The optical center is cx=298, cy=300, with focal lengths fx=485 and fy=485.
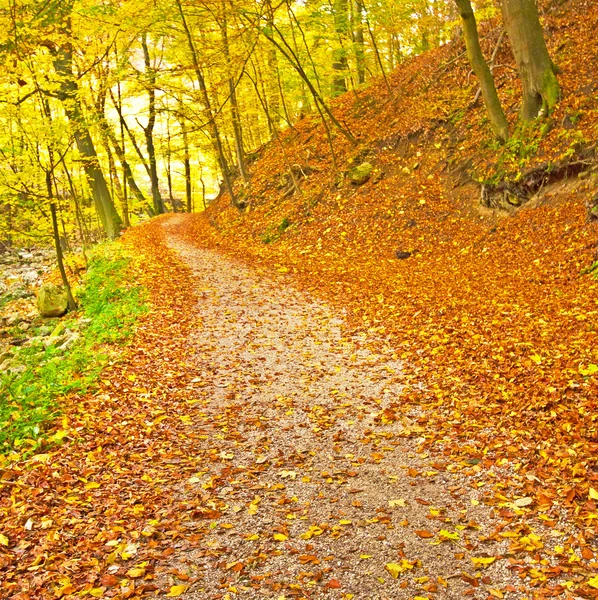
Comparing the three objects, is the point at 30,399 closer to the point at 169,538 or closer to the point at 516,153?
the point at 169,538

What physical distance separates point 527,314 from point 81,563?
248 inches

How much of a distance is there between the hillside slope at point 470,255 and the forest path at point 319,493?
35 cm

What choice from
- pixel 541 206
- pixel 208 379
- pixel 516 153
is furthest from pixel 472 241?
pixel 208 379

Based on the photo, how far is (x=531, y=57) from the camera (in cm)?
1030

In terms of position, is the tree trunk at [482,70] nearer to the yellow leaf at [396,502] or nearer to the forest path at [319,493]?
the forest path at [319,493]

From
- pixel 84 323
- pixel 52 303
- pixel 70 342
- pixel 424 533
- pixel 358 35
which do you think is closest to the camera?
pixel 424 533

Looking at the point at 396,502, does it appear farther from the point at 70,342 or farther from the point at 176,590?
the point at 70,342

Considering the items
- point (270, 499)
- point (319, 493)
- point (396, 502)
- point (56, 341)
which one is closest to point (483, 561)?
point (396, 502)

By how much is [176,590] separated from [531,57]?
11505 mm

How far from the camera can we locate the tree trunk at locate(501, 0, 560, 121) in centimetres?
995

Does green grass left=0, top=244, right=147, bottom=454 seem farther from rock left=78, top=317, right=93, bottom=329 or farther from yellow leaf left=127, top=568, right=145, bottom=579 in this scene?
yellow leaf left=127, top=568, right=145, bottom=579

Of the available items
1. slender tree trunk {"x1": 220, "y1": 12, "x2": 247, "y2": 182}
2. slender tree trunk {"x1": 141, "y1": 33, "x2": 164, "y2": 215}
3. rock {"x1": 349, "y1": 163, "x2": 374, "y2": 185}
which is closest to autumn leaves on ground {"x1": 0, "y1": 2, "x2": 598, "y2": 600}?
rock {"x1": 349, "y1": 163, "x2": 374, "y2": 185}

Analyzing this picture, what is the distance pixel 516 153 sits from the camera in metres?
10.8

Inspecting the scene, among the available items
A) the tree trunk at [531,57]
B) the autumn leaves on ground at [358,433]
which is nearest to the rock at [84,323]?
the autumn leaves on ground at [358,433]
